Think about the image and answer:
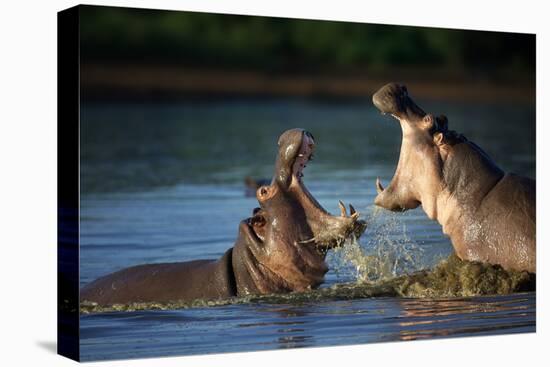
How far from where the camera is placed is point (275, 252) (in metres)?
9.03

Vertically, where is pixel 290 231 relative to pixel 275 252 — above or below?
above

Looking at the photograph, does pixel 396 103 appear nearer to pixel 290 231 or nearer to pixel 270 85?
pixel 290 231

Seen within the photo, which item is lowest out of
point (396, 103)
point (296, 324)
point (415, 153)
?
point (296, 324)

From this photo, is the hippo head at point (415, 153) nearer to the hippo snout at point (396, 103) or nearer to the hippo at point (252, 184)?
the hippo snout at point (396, 103)

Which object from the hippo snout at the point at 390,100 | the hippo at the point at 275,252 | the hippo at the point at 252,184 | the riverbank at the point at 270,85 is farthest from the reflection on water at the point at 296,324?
the hippo at the point at 252,184

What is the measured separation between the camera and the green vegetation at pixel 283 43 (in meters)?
10.7

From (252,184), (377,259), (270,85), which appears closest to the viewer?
(377,259)

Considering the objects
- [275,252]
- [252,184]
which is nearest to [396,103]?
[275,252]

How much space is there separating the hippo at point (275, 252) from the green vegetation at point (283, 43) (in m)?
1.52

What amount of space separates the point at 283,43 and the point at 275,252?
5.30 metres

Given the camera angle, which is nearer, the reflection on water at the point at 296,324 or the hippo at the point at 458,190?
the reflection on water at the point at 296,324

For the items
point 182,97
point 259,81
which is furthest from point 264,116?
point 259,81

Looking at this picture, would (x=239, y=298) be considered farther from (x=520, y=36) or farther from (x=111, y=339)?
(x=520, y=36)

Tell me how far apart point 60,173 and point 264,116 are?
15.1 m
